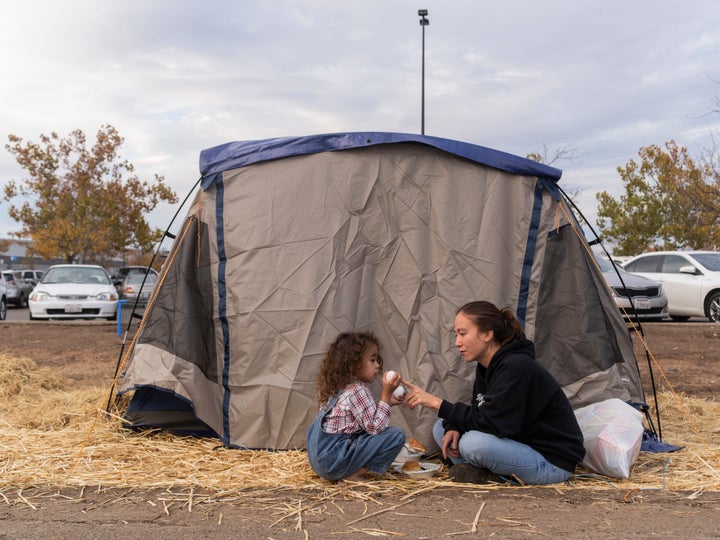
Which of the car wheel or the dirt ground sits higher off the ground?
the car wheel

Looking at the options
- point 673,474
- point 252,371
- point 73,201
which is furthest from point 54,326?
point 73,201

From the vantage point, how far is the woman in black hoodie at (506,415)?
13.4 ft

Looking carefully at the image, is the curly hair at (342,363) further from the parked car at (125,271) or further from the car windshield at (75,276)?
the parked car at (125,271)

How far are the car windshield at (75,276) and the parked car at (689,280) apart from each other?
1161 centimetres

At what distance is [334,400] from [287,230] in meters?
1.49

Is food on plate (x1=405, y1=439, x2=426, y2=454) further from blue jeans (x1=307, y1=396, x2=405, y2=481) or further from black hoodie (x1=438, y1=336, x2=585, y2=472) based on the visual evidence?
black hoodie (x1=438, y1=336, x2=585, y2=472)

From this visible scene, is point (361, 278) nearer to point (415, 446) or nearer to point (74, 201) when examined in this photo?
point (415, 446)

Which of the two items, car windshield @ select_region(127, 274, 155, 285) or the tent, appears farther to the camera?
car windshield @ select_region(127, 274, 155, 285)

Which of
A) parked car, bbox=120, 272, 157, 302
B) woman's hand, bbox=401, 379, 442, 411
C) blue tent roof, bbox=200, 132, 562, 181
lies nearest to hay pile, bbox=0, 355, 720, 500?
woman's hand, bbox=401, 379, 442, 411

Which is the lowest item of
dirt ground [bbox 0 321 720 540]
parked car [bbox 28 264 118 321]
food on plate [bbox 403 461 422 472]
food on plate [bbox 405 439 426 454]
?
dirt ground [bbox 0 321 720 540]

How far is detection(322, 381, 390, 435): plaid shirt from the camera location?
168 inches

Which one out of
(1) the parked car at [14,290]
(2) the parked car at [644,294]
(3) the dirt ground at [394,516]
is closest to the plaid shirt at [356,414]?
(3) the dirt ground at [394,516]

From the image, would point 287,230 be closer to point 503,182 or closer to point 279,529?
point 503,182

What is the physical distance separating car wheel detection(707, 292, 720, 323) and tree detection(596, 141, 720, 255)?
12.2m
